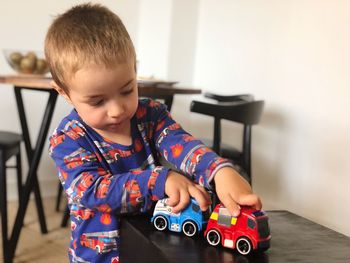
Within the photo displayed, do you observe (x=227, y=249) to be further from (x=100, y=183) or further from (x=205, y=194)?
(x=100, y=183)

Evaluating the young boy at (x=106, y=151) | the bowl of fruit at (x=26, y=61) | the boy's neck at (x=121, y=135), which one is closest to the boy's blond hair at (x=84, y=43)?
the young boy at (x=106, y=151)

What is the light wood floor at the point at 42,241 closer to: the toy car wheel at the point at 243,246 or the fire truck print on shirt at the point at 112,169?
Answer: the fire truck print on shirt at the point at 112,169

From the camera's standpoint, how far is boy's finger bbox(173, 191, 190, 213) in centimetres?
70

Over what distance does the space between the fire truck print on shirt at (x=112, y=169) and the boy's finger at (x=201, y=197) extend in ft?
0.17

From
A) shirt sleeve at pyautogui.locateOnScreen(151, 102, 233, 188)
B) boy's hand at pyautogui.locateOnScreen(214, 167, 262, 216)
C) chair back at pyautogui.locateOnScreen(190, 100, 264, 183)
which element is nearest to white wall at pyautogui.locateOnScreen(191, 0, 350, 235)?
chair back at pyautogui.locateOnScreen(190, 100, 264, 183)

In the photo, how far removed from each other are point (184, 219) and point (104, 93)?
0.81 ft

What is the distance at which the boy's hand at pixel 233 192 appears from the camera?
0.67 metres

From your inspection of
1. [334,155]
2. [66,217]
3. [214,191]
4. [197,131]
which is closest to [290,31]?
[334,155]

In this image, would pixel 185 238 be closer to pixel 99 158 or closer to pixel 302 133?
pixel 99 158

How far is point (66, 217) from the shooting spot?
7.55 feet

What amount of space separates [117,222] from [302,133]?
1.60m

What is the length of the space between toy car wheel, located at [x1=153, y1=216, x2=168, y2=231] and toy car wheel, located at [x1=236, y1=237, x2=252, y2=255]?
0.13 meters

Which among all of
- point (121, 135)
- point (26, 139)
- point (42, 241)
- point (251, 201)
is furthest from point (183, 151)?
point (42, 241)

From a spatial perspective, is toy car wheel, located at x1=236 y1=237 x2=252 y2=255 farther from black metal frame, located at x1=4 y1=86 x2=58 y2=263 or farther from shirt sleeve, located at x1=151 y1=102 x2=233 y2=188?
black metal frame, located at x1=4 y1=86 x2=58 y2=263
